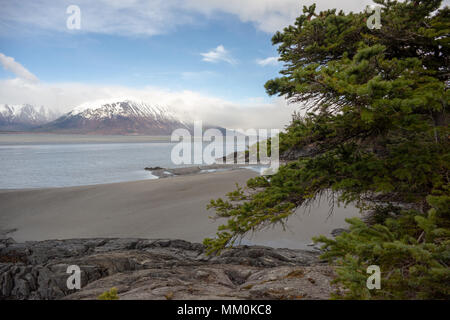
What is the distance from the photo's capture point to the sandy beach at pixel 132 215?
878 cm

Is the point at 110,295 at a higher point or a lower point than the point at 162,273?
higher

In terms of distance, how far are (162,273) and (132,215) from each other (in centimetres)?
742

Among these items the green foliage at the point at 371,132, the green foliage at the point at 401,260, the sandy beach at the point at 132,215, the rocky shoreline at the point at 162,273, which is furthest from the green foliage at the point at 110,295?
the sandy beach at the point at 132,215

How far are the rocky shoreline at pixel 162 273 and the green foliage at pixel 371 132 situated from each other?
3.06 feet

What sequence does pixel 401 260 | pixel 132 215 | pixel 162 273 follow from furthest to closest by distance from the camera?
1. pixel 132 215
2. pixel 162 273
3. pixel 401 260

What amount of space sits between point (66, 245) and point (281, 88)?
745 cm

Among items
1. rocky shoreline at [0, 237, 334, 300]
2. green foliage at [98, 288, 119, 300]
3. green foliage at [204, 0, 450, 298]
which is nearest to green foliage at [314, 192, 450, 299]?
green foliage at [204, 0, 450, 298]

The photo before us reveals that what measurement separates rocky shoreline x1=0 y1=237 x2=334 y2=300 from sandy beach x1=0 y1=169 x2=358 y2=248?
70.6 inches

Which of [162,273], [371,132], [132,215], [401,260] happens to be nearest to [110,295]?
[162,273]

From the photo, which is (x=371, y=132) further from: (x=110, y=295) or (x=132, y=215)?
(x=132, y=215)

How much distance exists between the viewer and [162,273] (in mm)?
4359

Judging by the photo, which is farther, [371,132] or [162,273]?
[162,273]

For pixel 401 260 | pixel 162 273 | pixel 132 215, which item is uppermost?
pixel 401 260
